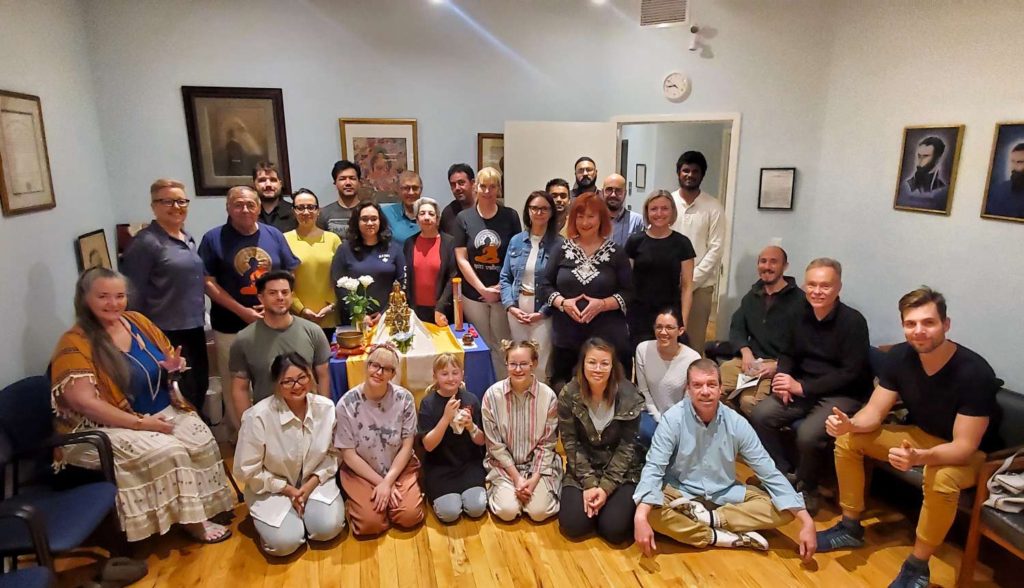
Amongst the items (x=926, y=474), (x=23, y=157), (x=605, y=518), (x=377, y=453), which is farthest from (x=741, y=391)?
(x=23, y=157)

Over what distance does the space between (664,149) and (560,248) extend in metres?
4.56

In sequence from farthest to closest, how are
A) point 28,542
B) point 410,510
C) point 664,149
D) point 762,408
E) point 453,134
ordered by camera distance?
point 664,149
point 453,134
point 762,408
point 410,510
point 28,542

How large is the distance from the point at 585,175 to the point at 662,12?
171 cm

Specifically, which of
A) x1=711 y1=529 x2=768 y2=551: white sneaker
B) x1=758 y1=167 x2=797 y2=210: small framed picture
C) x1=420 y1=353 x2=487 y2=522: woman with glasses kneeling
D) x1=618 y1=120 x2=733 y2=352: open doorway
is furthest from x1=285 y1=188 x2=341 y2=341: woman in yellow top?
x1=618 y1=120 x2=733 y2=352: open doorway

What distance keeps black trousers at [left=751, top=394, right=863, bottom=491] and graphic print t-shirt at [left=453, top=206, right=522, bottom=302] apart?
1711mm

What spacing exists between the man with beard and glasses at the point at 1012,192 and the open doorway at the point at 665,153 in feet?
11.4

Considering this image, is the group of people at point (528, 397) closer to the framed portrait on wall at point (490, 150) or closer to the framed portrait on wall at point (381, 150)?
the framed portrait on wall at point (381, 150)

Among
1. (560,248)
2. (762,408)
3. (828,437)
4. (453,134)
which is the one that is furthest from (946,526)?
(453,134)

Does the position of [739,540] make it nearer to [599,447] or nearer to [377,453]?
[599,447]

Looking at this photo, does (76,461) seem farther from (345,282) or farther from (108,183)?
(108,183)

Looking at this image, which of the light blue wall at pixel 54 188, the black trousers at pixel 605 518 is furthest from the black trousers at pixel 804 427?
Result: the light blue wall at pixel 54 188

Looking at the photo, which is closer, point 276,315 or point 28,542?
point 28,542

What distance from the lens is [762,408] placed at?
3.13 metres

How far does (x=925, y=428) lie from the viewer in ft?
8.57
